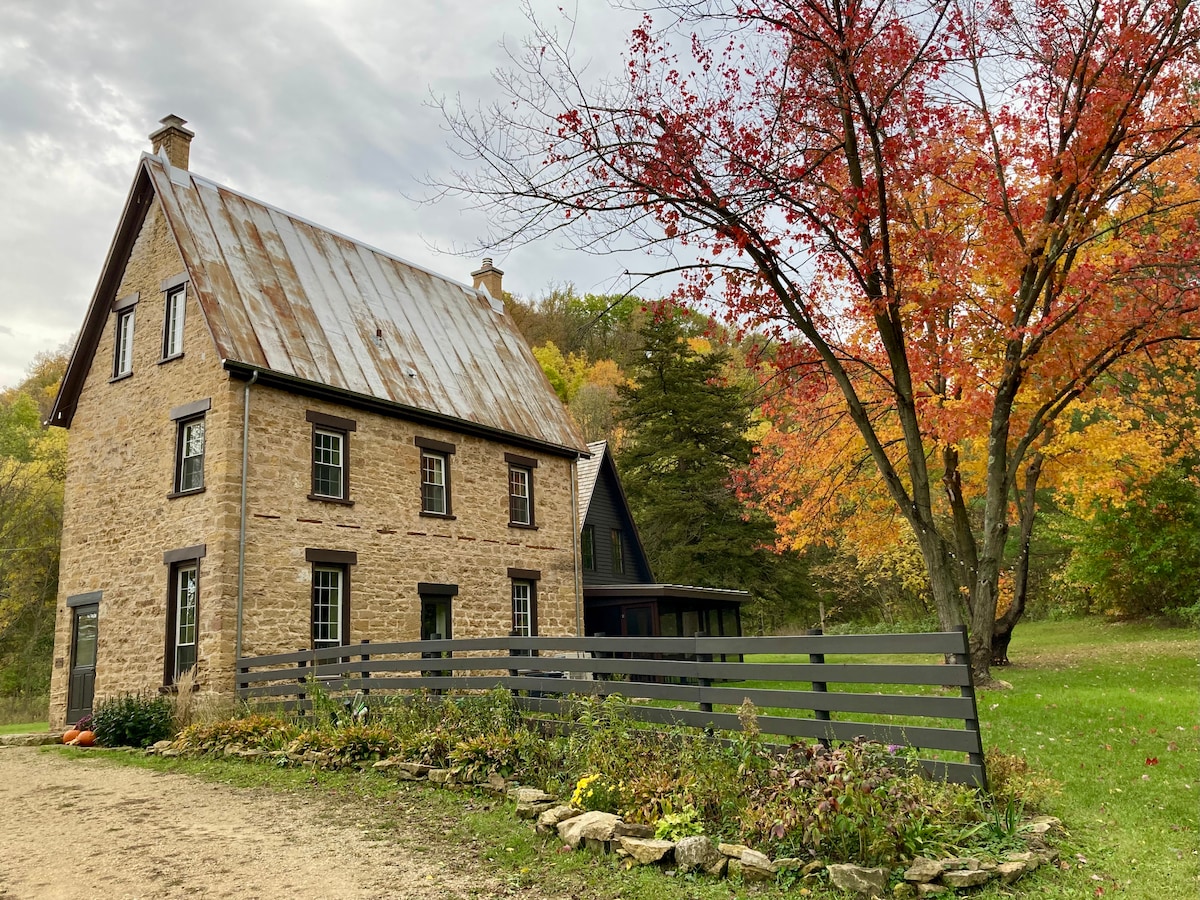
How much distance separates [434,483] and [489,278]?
29.1ft

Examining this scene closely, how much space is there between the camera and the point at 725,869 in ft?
17.2

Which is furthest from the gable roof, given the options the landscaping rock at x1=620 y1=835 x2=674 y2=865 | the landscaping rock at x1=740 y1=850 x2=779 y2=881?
the landscaping rock at x1=740 y1=850 x2=779 y2=881

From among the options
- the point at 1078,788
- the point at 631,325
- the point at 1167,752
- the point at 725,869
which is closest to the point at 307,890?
the point at 725,869

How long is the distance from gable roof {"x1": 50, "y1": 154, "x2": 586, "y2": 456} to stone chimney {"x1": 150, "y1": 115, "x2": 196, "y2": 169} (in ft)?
1.12

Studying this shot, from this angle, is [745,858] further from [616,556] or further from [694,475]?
[694,475]

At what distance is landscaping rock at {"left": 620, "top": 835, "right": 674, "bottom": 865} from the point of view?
5445 millimetres

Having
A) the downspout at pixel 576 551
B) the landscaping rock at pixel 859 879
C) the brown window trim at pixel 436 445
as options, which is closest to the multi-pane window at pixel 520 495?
the downspout at pixel 576 551

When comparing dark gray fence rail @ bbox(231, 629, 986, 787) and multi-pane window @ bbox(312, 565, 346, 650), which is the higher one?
multi-pane window @ bbox(312, 565, 346, 650)

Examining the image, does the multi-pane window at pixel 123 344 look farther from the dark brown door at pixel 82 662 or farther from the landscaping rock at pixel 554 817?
the landscaping rock at pixel 554 817

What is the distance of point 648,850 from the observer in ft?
18.0

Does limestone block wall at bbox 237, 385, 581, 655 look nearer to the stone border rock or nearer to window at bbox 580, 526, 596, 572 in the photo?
window at bbox 580, 526, 596, 572

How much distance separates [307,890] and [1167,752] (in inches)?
322

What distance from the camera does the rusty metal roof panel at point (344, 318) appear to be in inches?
593

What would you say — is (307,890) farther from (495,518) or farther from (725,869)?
(495,518)
